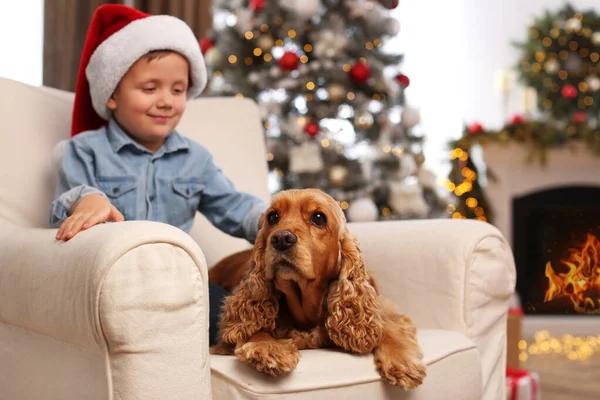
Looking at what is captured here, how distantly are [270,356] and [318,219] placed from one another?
36 centimetres

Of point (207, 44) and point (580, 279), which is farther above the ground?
point (207, 44)

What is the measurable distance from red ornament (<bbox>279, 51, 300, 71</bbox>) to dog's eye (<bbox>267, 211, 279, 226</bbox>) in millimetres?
2931

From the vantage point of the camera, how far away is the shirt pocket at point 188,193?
2.28 meters

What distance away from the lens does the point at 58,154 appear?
7.27ft

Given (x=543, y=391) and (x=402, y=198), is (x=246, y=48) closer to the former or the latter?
(x=402, y=198)

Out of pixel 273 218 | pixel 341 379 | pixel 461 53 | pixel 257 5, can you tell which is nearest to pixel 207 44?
pixel 257 5

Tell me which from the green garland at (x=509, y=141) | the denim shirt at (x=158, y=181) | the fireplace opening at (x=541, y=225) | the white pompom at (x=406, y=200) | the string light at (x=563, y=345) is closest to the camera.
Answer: the denim shirt at (x=158, y=181)

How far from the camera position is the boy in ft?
7.14

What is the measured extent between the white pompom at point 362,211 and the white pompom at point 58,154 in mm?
2424

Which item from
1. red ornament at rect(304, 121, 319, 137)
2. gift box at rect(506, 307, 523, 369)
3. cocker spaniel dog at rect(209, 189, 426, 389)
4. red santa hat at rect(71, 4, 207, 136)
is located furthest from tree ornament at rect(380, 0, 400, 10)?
cocker spaniel dog at rect(209, 189, 426, 389)

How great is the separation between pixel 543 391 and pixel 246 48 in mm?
2715

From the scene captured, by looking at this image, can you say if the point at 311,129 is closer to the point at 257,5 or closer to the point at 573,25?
the point at 257,5

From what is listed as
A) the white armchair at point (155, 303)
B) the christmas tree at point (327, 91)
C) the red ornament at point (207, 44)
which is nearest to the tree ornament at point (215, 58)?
the christmas tree at point (327, 91)

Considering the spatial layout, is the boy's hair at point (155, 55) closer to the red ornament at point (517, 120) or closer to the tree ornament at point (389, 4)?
the tree ornament at point (389, 4)
